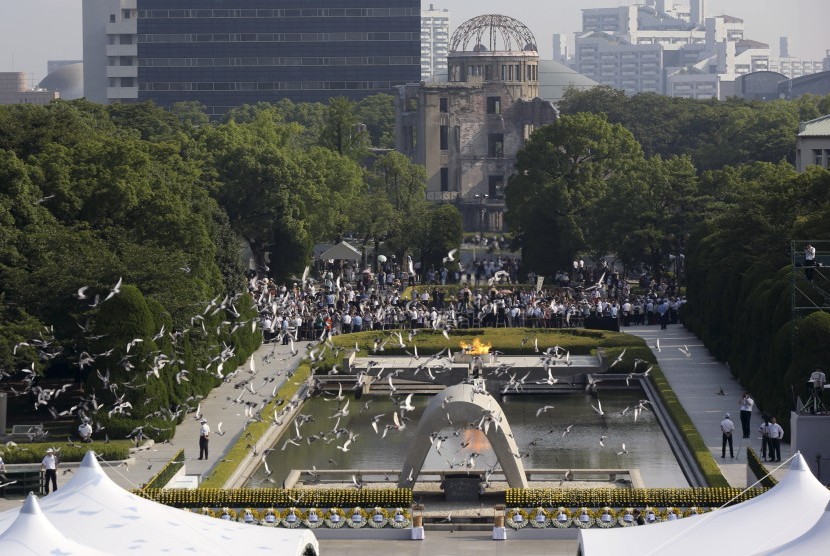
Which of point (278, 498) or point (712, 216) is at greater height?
point (712, 216)

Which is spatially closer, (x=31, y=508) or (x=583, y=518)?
(x=31, y=508)

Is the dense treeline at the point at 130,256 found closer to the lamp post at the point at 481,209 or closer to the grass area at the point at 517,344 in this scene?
the grass area at the point at 517,344

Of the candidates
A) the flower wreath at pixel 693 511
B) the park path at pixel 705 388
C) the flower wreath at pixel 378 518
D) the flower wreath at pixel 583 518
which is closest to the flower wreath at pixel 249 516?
the flower wreath at pixel 378 518

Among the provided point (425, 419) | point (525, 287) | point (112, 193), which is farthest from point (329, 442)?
point (525, 287)

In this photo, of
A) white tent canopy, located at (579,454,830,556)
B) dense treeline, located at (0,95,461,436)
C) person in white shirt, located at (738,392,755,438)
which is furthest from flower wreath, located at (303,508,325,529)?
person in white shirt, located at (738,392,755,438)

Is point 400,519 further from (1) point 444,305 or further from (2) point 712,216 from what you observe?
(2) point 712,216

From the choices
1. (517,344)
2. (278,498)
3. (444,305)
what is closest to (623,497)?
(278,498)

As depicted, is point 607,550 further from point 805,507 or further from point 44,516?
point 44,516
